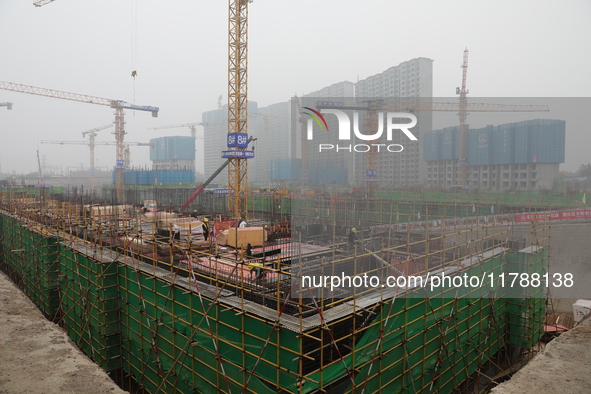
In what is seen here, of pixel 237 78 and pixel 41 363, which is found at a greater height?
pixel 237 78

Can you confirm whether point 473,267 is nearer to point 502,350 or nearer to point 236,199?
point 502,350

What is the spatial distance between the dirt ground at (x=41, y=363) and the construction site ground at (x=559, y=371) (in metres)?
7.73

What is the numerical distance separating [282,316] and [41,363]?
5.62 meters

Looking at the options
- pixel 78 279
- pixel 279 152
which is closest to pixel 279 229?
pixel 78 279

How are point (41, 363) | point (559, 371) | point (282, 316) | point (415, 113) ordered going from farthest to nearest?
point (415, 113), point (41, 363), point (559, 371), point (282, 316)

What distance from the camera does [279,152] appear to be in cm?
10450

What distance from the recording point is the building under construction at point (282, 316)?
252 inches

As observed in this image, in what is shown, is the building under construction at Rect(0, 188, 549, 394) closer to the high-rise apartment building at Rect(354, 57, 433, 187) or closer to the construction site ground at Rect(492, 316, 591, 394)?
the construction site ground at Rect(492, 316, 591, 394)

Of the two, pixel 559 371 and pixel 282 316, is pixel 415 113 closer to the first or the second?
pixel 559 371

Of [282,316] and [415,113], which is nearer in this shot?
[282,316]

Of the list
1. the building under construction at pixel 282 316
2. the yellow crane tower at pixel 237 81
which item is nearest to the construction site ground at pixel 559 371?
the building under construction at pixel 282 316

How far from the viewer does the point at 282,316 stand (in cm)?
621

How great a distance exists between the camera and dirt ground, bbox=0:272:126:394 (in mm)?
7094

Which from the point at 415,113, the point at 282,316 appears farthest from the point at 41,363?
the point at 415,113
